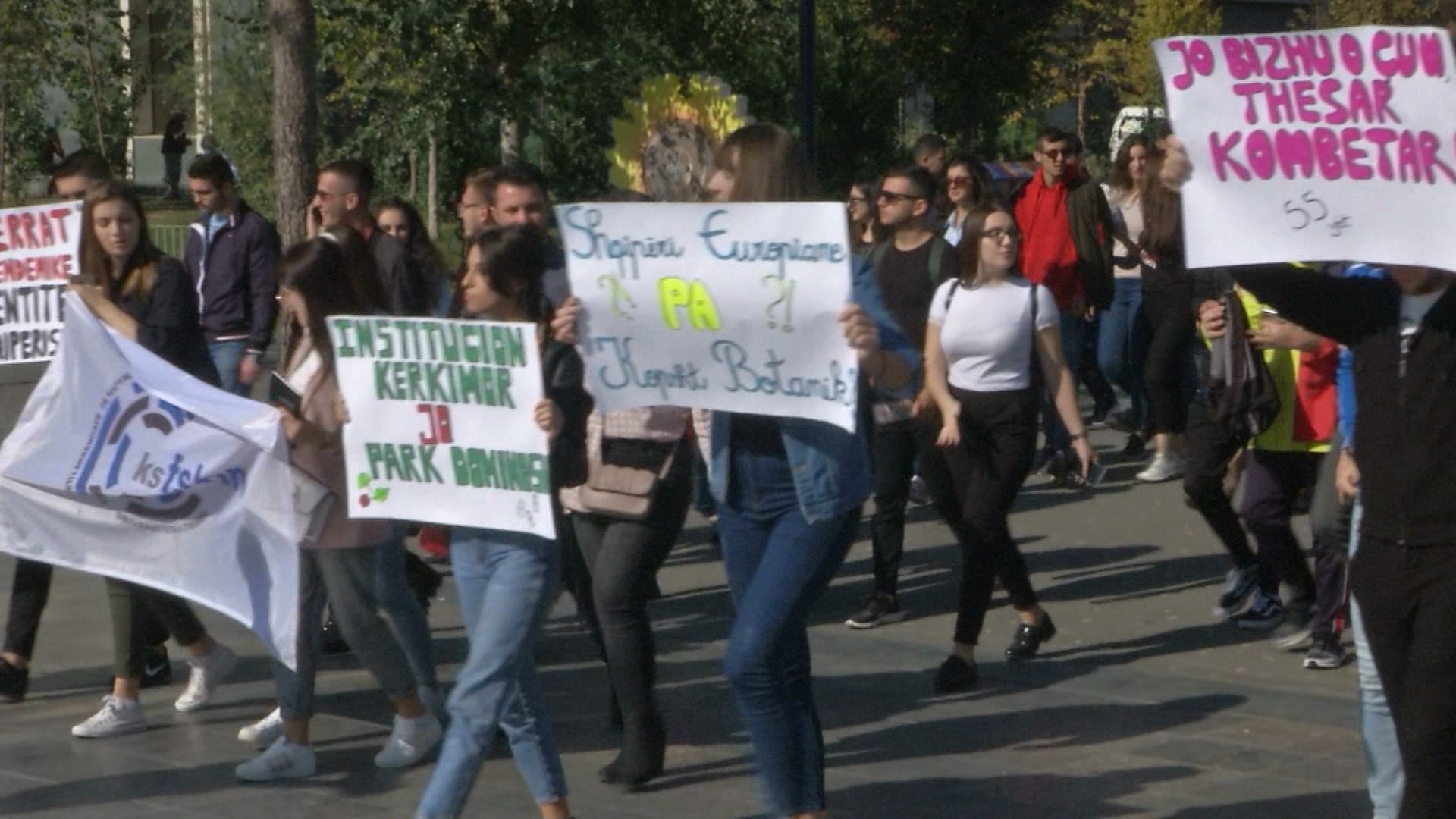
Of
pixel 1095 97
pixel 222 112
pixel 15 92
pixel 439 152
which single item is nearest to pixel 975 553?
pixel 439 152

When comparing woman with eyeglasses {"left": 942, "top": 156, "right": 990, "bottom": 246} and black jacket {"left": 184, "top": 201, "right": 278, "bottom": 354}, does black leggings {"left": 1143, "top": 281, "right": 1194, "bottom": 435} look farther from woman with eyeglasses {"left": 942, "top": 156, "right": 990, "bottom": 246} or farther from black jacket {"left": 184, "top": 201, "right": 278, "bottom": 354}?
black jacket {"left": 184, "top": 201, "right": 278, "bottom": 354}

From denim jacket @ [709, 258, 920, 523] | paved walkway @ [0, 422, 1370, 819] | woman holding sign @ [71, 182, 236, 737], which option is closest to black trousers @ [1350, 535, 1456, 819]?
denim jacket @ [709, 258, 920, 523]

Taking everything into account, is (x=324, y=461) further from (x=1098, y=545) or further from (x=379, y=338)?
(x=1098, y=545)

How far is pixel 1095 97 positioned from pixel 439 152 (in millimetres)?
30352

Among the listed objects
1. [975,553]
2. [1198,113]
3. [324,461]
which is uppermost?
[1198,113]

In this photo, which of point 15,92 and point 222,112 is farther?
point 15,92

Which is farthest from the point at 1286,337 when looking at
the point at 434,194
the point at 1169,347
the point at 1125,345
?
the point at 434,194

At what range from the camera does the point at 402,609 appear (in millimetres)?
6383

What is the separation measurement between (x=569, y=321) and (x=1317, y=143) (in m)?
1.92

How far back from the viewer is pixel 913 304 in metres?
9.02

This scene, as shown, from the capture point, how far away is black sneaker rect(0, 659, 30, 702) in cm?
739

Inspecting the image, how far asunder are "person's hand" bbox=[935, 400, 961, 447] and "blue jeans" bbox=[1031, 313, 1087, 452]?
3943 millimetres

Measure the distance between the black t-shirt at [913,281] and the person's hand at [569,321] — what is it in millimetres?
3505

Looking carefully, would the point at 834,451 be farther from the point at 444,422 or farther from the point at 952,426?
the point at 952,426
